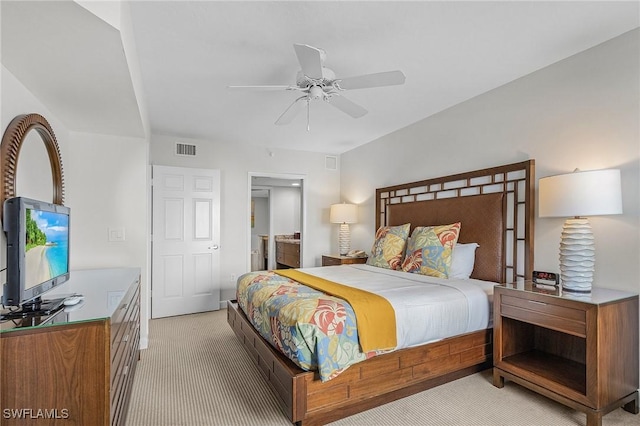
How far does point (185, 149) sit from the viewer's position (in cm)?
490

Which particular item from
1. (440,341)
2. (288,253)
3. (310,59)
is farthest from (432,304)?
(288,253)

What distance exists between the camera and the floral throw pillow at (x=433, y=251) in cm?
319

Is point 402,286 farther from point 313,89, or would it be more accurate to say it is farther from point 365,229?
point 365,229

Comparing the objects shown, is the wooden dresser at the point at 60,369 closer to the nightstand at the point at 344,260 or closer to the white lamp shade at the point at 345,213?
the nightstand at the point at 344,260

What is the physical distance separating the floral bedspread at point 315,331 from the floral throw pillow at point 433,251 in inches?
52.9

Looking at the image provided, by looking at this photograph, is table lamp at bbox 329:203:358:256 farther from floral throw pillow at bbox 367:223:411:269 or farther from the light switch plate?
the light switch plate

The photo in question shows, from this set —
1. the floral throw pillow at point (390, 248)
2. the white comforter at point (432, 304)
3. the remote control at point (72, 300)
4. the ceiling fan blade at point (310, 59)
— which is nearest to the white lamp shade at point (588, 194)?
the white comforter at point (432, 304)

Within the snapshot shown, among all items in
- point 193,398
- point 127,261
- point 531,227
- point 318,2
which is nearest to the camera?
point 318,2

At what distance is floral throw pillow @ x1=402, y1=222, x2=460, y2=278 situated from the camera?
3.19m

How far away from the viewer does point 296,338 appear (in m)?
1.95

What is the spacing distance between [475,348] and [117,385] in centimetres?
252

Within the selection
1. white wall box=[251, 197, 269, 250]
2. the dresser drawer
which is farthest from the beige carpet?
white wall box=[251, 197, 269, 250]

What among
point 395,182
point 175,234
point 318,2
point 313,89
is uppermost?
point 318,2

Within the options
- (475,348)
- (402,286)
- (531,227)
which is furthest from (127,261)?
(531,227)
